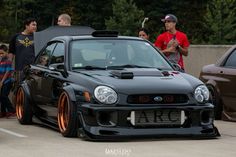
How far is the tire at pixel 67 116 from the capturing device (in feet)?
31.8

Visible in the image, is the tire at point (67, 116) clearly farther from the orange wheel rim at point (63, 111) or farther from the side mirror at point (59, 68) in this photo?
the side mirror at point (59, 68)

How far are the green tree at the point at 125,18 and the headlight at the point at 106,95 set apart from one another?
247ft

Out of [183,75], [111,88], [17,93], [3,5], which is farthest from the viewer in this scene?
[3,5]

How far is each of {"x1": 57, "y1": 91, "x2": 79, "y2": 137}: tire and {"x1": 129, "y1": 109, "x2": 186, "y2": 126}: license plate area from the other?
78 cm

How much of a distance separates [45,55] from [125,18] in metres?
74.4

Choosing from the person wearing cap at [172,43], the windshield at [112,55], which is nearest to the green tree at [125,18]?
the person wearing cap at [172,43]

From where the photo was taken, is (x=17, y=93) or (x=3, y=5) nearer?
(x=17, y=93)

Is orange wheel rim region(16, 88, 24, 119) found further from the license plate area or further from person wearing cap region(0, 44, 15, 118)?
the license plate area

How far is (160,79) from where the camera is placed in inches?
390

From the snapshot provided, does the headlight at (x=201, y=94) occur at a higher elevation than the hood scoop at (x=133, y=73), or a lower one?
lower

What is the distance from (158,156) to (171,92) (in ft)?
5.47

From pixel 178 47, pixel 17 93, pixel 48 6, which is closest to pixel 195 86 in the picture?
pixel 178 47

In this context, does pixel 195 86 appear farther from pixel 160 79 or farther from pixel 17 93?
pixel 17 93

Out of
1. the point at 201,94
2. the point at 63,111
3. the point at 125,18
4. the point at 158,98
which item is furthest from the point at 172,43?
the point at 125,18
